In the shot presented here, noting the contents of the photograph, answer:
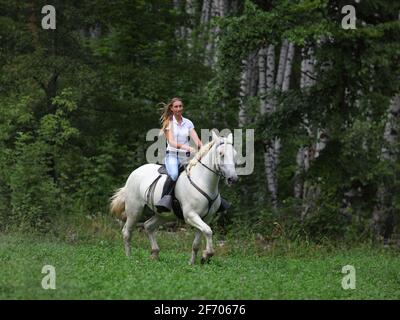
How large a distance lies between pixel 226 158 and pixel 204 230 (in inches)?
51.8

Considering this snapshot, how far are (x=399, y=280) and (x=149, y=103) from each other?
42.1 feet

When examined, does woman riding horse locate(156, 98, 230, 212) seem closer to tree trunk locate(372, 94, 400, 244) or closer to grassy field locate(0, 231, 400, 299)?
grassy field locate(0, 231, 400, 299)

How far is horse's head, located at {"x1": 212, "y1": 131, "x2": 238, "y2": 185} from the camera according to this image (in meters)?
13.4

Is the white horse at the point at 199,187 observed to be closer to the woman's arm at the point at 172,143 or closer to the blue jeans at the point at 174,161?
the blue jeans at the point at 174,161

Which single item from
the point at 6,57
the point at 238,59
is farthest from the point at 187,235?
the point at 6,57

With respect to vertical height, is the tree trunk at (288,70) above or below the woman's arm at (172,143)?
above

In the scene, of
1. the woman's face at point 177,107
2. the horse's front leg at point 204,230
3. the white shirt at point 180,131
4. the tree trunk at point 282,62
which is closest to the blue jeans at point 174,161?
the white shirt at point 180,131

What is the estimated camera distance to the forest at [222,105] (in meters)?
19.4

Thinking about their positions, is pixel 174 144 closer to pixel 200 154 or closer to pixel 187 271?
pixel 200 154

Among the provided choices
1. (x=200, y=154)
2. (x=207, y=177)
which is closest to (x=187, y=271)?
(x=207, y=177)

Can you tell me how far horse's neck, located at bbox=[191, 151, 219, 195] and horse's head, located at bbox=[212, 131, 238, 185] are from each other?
10.4 inches

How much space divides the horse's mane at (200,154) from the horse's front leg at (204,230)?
0.90m

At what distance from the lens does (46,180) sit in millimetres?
20969

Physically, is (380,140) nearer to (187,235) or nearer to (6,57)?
(187,235)
